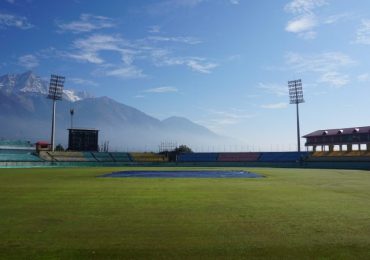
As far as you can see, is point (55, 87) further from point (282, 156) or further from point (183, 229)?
point (183, 229)

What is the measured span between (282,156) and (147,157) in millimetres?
37698

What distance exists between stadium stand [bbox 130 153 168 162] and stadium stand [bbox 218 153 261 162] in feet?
53.8

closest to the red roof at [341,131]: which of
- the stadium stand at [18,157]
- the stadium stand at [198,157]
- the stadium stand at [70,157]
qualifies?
the stadium stand at [198,157]

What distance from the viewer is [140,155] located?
110 meters

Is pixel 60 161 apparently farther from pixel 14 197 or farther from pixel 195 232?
pixel 195 232

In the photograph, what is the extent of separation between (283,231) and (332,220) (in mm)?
3051

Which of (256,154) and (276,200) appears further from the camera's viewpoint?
(256,154)

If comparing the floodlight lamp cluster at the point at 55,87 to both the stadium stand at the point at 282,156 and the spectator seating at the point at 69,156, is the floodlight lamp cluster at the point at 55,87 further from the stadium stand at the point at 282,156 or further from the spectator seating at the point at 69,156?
the stadium stand at the point at 282,156

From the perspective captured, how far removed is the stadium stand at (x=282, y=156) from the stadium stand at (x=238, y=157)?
1942 millimetres

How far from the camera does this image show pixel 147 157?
10888 cm

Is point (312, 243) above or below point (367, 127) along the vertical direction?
below

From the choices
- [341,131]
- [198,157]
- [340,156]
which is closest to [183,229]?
[340,156]

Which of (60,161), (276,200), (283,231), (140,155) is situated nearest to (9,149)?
(60,161)

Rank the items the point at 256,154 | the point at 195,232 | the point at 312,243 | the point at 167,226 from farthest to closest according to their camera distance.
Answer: the point at 256,154 < the point at 167,226 < the point at 195,232 < the point at 312,243
